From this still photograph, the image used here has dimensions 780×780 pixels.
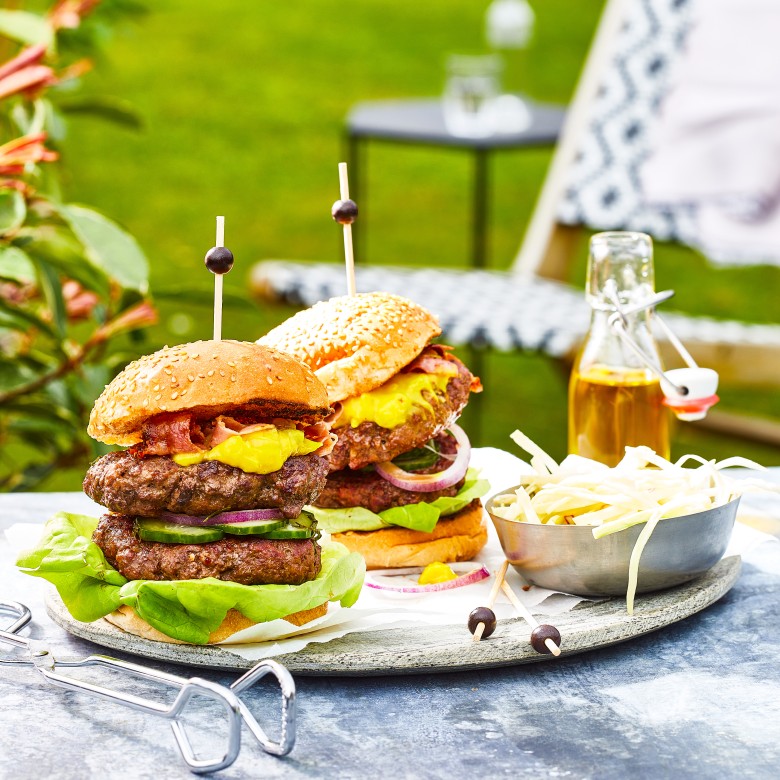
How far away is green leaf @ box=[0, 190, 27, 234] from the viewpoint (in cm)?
254

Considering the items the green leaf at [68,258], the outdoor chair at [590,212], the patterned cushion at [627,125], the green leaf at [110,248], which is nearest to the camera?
the green leaf at [110,248]

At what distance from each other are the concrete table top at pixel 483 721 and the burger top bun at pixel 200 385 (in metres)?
0.32

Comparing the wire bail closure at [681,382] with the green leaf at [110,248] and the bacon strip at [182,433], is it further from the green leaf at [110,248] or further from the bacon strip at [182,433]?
the green leaf at [110,248]

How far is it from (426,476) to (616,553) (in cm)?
49

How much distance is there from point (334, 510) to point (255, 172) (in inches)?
315

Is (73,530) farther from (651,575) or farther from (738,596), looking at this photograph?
(738,596)

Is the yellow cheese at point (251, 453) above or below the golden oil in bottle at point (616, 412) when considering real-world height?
above

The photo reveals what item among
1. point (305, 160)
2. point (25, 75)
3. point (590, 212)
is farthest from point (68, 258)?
point (305, 160)

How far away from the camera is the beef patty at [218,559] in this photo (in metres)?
1.67

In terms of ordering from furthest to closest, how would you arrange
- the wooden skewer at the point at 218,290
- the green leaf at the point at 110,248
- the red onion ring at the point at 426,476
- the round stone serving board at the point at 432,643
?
the green leaf at the point at 110,248
the red onion ring at the point at 426,476
the wooden skewer at the point at 218,290
the round stone serving board at the point at 432,643

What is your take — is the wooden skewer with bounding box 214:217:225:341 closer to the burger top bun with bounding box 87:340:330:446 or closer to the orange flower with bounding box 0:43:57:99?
the burger top bun with bounding box 87:340:330:446

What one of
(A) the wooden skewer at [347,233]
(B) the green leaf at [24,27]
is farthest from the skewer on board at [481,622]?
(B) the green leaf at [24,27]

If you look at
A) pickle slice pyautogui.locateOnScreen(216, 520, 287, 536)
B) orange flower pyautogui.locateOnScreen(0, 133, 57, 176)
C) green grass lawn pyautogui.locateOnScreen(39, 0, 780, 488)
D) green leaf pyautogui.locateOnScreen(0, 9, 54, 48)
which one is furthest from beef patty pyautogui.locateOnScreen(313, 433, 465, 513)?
green grass lawn pyautogui.locateOnScreen(39, 0, 780, 488)

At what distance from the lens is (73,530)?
1798 millimetres
